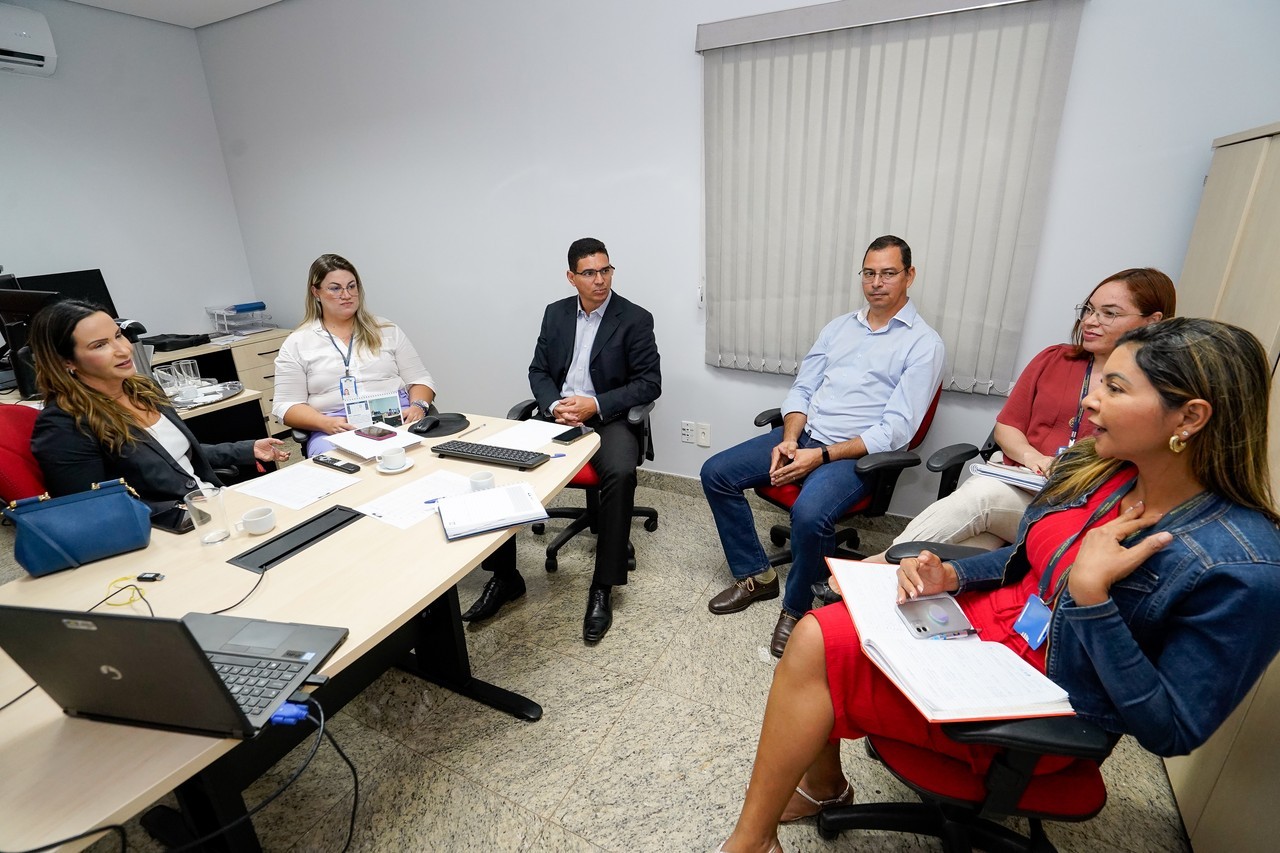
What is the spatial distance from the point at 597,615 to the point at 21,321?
9.32 feet

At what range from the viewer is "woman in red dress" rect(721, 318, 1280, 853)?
0.86 m

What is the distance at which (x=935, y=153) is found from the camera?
2.22m

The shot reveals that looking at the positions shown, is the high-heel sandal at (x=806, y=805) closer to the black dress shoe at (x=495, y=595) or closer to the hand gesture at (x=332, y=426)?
the black dress shoe at (x=495, y=595)

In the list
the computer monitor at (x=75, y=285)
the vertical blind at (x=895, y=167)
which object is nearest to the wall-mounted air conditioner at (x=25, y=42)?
the computer monitor at (x=75, y=285)

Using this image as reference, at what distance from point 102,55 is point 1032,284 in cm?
522

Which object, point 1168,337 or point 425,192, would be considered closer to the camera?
point 1168,337

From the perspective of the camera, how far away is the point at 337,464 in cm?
184

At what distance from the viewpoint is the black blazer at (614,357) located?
8.45 ft

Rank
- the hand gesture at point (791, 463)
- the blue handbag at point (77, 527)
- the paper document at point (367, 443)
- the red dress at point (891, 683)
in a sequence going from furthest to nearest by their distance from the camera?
the hand gesture at point (791, 463) < the paper document at point (367, 443) < the blue handbag at point (77, 527) < the red dress at point (891, 683)

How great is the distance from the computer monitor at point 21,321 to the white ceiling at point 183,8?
2.06 metres

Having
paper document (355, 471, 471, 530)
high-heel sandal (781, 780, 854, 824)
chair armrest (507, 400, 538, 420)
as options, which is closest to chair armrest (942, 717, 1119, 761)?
high-heel sandal (781, 780, 854, 824)

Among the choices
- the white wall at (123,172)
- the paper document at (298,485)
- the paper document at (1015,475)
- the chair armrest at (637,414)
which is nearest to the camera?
the paper document at (298,485)

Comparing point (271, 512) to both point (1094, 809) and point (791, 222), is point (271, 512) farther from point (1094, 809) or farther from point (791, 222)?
point (791, 222)

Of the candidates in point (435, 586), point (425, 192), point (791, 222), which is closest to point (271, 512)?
point (435, 586)
